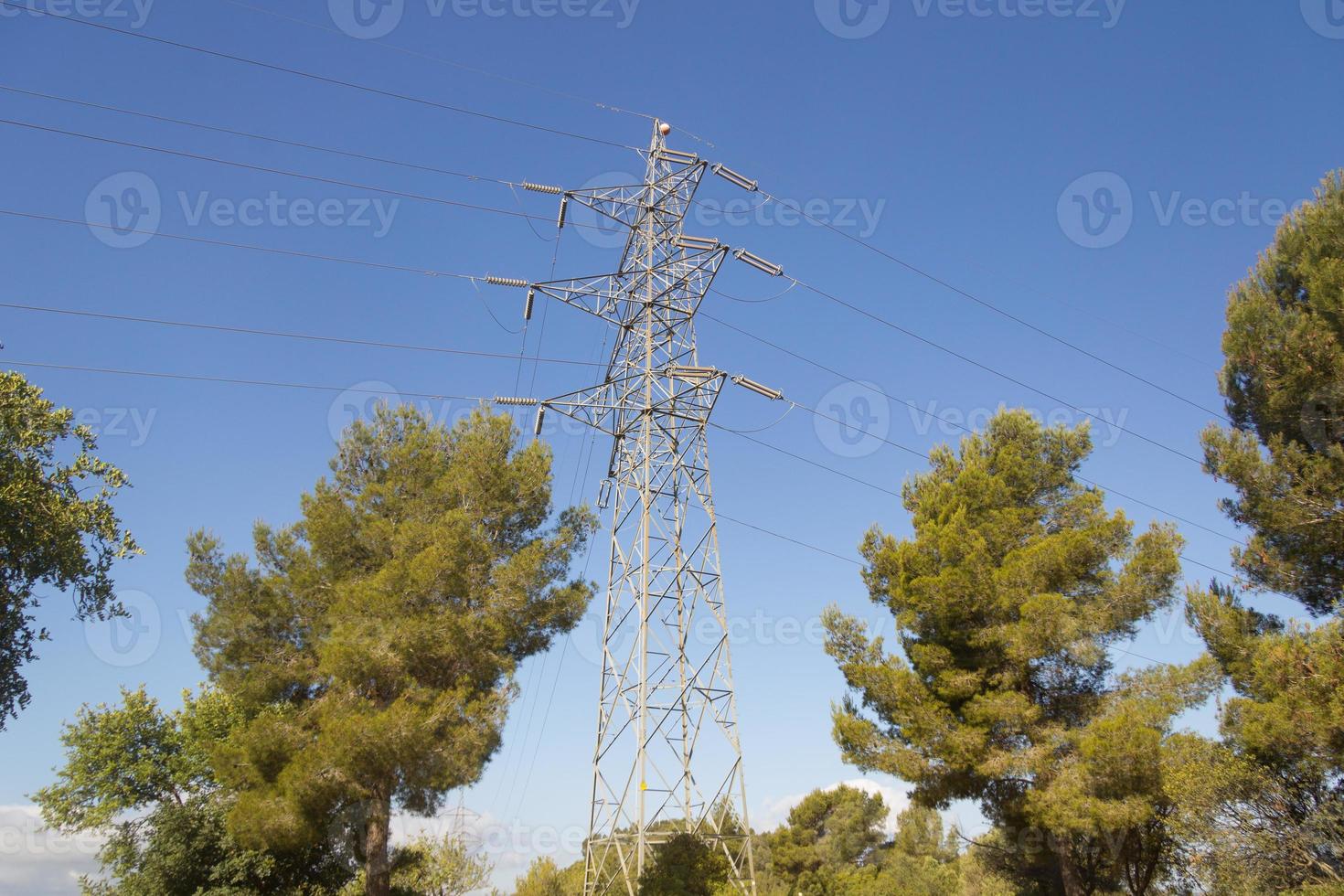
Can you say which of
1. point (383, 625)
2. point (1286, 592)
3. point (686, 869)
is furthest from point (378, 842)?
point (1286, 592)

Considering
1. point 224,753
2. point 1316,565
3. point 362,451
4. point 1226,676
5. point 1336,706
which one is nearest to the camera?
point 1336,706

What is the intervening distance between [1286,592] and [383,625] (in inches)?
702

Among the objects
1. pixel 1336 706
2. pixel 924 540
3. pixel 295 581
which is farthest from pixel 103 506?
pixel 1336 706

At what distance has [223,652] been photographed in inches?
785

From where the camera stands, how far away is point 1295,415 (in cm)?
1542

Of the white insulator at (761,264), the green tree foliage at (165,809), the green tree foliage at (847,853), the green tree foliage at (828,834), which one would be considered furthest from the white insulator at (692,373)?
the green tree foliage at (828,834)

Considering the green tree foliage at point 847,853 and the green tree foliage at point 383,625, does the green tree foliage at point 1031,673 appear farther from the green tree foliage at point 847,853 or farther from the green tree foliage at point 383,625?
the green tree foliage at point 847,853

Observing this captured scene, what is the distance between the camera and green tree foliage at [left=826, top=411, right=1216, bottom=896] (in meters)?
15.8

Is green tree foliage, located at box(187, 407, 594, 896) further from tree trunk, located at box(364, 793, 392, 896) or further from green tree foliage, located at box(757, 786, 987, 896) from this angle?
green tree foliage, located at box(757, 786, 987, 896)

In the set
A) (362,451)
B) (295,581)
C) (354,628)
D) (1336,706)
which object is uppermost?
(362,451)

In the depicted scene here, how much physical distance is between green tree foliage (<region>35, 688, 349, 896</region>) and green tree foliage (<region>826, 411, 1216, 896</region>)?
1488 cm

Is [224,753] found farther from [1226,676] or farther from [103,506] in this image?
[1226,676]

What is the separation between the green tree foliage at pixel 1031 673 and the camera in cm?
1580

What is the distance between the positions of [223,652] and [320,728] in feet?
13.1
